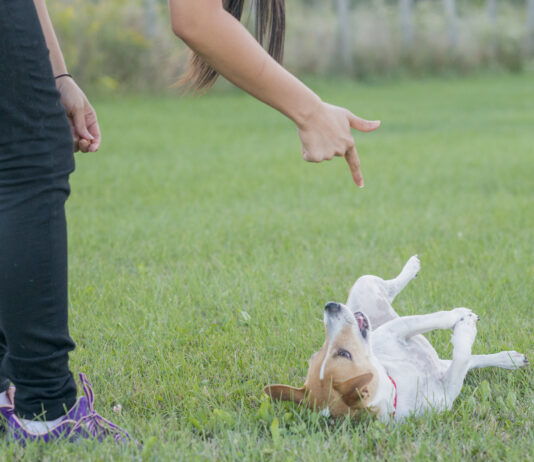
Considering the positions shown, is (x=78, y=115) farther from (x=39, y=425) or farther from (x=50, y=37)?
(x=39, y=425)

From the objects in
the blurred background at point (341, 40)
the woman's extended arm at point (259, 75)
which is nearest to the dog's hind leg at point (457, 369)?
the woman's extended arm at point (259, 75)

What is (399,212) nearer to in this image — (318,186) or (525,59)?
(318,186)

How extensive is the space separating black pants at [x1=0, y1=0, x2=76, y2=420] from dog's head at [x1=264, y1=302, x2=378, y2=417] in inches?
28.3

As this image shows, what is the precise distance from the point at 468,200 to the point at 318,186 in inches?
52.5

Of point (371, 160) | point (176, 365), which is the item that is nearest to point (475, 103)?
point (371, 160)

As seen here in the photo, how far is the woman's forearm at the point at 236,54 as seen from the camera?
5.99ft

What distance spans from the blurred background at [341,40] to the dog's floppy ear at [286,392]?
10055 mm

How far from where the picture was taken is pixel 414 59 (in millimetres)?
19016

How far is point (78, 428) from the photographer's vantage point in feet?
6.98

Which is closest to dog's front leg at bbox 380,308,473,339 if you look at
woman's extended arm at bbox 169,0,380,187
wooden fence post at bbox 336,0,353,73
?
woman's extended arm at bbox 169,0,380,187

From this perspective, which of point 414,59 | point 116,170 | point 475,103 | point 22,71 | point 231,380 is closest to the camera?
point 22,71

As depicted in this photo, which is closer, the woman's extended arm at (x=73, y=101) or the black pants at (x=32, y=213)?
the black pants at (x=32, y=213)

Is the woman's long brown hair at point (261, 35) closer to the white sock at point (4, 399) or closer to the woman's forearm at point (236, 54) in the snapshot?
the woman's forearm at point (236, 54)

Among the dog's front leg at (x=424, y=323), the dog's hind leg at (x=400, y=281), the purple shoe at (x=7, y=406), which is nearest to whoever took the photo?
the purple shoe at (x=7, y=406)
